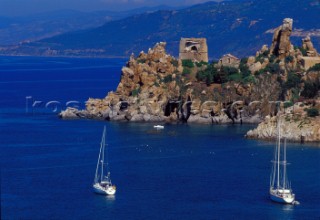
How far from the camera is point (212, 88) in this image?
354 feet

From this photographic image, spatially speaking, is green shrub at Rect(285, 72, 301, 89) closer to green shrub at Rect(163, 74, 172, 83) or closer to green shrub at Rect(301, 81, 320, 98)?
green shrub at Rect(301, 81, 320, 98)

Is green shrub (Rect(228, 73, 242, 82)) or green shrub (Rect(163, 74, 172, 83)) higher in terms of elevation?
green shrub (Rect(228, 73, 242, 82))

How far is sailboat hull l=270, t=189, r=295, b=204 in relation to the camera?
62.0 m

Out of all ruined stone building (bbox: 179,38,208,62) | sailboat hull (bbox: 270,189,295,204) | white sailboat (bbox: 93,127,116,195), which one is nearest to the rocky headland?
ruined stone building (bbox: 179,38,208,62)

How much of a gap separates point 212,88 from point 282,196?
152 feet

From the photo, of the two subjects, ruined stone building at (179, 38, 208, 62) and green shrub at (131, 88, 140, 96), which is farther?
ruined stone building at (179, 38, 208, 62)

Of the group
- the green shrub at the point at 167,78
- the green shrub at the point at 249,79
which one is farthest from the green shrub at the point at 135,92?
the green shrub at the point at 249,79

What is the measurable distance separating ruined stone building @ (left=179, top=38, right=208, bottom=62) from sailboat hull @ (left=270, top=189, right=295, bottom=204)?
183 feet

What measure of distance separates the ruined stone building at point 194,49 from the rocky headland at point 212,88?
3506mm

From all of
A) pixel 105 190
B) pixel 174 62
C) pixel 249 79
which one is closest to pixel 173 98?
pixel 174 62

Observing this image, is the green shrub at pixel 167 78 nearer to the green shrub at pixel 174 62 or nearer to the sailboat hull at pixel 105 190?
the green shrub at pixel 174 62

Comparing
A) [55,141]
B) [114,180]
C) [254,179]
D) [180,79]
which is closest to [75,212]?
[114,180]

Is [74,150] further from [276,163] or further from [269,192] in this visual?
[269,192]

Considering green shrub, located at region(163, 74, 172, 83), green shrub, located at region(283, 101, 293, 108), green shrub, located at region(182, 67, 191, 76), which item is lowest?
green shrub, located at region(283, 101, 293, 108)
